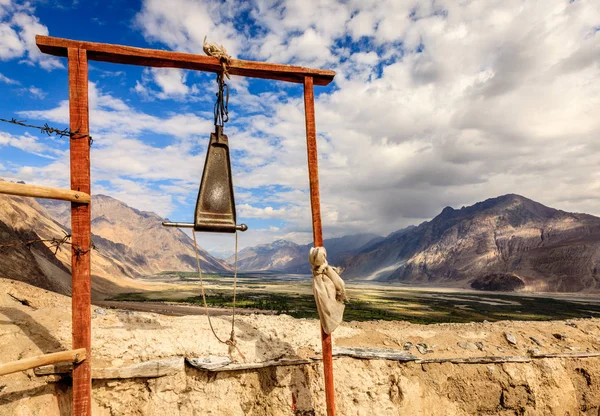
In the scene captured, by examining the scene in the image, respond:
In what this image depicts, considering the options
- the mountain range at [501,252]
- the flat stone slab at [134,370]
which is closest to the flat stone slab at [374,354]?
the flat stone slab at [134,370]

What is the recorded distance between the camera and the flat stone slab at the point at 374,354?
6.29 metres

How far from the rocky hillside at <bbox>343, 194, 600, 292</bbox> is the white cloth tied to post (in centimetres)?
8255

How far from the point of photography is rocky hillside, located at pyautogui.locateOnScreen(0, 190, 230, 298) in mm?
30841

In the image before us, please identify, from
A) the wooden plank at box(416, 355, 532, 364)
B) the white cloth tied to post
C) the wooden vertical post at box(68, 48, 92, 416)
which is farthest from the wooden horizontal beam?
the wooden plank at box(416, 355, 532, 364)

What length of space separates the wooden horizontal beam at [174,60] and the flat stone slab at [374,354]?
191 inches

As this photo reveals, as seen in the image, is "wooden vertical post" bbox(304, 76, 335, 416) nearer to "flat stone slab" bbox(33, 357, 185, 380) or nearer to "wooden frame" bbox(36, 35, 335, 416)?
"wooden frame" bbox(36, 35, 335, 416)

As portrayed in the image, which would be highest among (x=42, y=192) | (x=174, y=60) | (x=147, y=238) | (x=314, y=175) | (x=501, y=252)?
(x=147, y=238)

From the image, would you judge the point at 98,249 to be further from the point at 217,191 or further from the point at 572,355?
the point at 572,355

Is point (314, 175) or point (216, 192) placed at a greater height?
point (314, 175)

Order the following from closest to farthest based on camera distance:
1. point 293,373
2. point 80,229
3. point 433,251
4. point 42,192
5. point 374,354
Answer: point 42,192 < point 80,229 < point 293,373 < point 374,354 < point 433,251

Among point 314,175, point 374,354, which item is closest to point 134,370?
point 314,175

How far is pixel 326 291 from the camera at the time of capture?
5352 mm

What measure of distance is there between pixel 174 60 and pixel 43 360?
430 cm

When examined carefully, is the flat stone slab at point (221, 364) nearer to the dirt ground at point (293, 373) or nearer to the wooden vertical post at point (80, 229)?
the dirt ground at point (293, 373)
